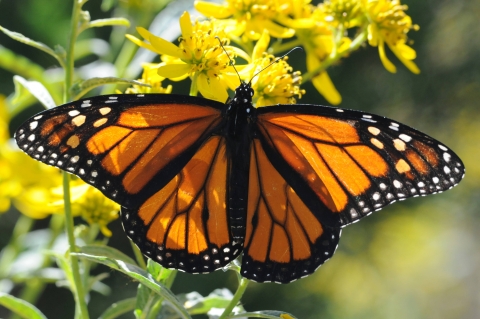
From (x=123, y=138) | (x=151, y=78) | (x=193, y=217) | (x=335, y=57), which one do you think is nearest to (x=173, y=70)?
(x=151, y=78)

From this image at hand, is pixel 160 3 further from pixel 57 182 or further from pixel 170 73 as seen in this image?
pixel 170 73

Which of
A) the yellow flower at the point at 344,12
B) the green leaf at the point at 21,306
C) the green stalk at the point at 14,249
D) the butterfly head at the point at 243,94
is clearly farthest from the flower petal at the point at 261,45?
the green stalk at the point at 14,249

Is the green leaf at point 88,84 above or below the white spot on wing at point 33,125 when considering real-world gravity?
above

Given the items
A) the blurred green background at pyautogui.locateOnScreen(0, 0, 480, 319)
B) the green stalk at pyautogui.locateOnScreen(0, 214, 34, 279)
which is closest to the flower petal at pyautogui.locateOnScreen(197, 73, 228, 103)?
the green stalk at pyautogui.locateOnScreen(0, 214, 34, 279)

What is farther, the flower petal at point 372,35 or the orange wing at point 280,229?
the flower petal at point 372,35

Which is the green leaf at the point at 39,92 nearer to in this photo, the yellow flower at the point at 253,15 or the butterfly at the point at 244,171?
the butterfly at the point at 244,171

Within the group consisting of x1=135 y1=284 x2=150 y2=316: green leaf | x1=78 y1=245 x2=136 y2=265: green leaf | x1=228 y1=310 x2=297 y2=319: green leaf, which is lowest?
x1=228 y1=310 x2=297 y2=319: green leaf

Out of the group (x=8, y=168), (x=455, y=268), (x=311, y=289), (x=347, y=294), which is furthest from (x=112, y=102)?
(x=455, y=268)

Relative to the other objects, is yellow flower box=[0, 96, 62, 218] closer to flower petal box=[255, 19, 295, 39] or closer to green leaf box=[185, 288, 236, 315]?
green leaf box=[185, 288, 236, 315]
